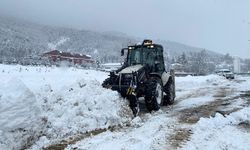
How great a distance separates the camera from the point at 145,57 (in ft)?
51.6

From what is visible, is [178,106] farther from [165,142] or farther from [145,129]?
[165,142]

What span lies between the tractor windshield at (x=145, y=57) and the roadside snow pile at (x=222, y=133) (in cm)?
440

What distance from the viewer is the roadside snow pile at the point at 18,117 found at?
8.68 m

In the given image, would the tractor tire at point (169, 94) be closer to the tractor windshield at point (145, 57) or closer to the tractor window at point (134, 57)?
the tractor windshield at point (145, 57)

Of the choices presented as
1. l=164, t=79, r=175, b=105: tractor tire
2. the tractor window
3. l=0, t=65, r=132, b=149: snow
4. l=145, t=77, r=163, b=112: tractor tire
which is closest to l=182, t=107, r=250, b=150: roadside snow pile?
l=0, t=65, r=132, b=149: snow

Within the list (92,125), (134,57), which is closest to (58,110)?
(92,125)

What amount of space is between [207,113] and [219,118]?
68.6 inches

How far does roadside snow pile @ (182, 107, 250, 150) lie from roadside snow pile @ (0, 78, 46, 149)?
3761 millimetres

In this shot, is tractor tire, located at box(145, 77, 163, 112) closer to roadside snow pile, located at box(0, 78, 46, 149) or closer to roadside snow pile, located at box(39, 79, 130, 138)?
roadside snow pile, located at box(39, 79, 130, 138)

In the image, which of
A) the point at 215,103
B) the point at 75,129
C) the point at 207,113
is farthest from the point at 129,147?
the point at 215,103

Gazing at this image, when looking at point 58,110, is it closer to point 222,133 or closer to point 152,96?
point 222,133

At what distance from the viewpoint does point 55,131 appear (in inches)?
364

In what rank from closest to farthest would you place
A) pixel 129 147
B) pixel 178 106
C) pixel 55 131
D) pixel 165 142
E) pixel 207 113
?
pixel 129 147 → pixel 165 142 → pixel 55 131 → pixel 207 113 → pixel 178 106

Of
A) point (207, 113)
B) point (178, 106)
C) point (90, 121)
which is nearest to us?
point (90, 121)
